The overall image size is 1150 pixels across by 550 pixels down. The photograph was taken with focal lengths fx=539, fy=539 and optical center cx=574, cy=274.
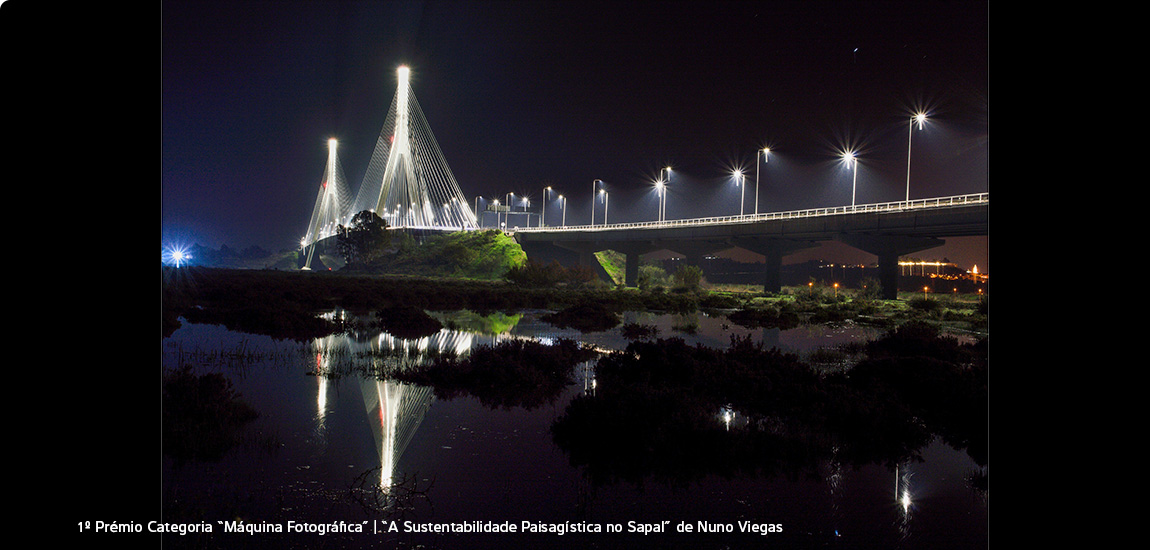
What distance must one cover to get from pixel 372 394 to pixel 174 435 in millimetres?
2600

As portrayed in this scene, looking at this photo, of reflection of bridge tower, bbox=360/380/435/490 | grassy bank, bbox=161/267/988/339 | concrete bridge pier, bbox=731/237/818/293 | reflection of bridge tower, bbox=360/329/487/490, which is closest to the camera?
reflection of bridge tower, bbox=360/380/435/490

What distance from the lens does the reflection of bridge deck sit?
33156mm

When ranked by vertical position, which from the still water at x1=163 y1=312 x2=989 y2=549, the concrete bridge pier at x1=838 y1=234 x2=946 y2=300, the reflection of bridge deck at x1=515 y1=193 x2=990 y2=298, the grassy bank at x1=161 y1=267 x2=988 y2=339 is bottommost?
the still water at x1=163 y1=312 x2=989 y2=549

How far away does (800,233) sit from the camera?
42.9 meters

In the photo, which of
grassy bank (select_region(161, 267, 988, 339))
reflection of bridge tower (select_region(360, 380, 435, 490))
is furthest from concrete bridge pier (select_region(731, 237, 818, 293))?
reflection of bridge tower (select_region(360, 380, 435, 490))

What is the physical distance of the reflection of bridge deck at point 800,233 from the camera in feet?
109

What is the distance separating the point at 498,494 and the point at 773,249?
4612cm

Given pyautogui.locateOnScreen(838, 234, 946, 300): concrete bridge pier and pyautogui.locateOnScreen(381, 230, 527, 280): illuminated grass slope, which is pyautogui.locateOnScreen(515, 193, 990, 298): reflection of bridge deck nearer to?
pyautogui.locateOnScreen(838, 234, 946, 300): concrete bridge pier

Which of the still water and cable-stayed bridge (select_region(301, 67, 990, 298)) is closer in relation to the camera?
the still water

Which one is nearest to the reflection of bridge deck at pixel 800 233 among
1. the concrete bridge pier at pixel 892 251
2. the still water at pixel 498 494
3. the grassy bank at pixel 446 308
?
the concrete bridge pier at pixel 892 251

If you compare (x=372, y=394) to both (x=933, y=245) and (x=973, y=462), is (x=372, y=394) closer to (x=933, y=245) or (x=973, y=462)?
(x=973, y=462)

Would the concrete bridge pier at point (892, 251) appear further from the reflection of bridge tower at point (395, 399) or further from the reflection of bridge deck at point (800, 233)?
the reflection of bridge tower at point (395, 399)
